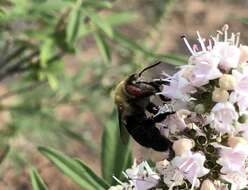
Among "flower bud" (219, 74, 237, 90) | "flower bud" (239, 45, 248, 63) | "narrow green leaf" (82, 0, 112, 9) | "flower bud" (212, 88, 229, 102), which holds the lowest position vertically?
"narrow green leaf" (82, 0, 112, 9)

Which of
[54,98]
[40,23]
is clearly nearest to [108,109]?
[54,98]

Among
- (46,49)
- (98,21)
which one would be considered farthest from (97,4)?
(46,49)

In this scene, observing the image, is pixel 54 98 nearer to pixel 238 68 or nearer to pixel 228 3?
pixel 238 68

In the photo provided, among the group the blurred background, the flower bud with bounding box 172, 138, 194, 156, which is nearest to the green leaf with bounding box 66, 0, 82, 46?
the blurred background

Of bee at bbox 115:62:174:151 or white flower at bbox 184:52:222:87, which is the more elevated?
white flower at bbox 184:52:222:87

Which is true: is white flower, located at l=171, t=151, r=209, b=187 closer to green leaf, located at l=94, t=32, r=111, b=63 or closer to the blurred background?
the blurred background

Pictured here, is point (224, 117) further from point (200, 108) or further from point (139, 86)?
point (139, 86)
